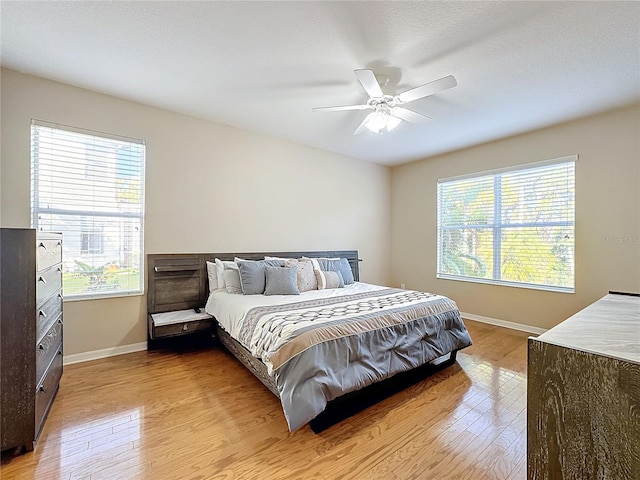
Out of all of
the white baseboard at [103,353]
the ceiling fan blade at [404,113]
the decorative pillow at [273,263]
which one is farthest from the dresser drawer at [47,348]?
the ceiling fan blade at [404,113]

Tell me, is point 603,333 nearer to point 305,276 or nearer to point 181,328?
point 305,276

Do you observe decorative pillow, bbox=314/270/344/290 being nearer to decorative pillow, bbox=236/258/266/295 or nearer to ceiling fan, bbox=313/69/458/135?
decorative pillow, bbox=236/258/266/295

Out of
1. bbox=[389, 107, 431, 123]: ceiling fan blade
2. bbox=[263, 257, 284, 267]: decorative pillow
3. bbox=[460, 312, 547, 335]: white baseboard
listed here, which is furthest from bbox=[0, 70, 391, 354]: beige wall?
bbox=[389, 107, 431, 123]: ceiling fan blade

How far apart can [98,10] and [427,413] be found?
3487 mm

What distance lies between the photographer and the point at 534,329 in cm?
394

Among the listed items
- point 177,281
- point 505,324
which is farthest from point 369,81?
point 505,324

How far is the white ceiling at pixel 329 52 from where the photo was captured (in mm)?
1904

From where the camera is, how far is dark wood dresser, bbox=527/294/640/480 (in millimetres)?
848

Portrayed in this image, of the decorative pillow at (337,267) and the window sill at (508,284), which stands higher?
the decorative pillow at (337,267)

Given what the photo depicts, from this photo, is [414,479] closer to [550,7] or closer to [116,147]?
[550,7]

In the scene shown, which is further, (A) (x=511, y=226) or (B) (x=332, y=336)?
(A) (x=511, y=226)

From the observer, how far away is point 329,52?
Answer: 2293 millimetres

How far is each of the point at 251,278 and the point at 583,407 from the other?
2.84m

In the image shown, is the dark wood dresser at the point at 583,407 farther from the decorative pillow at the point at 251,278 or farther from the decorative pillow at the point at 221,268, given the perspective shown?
the decorative pillow at the point at 221,268
